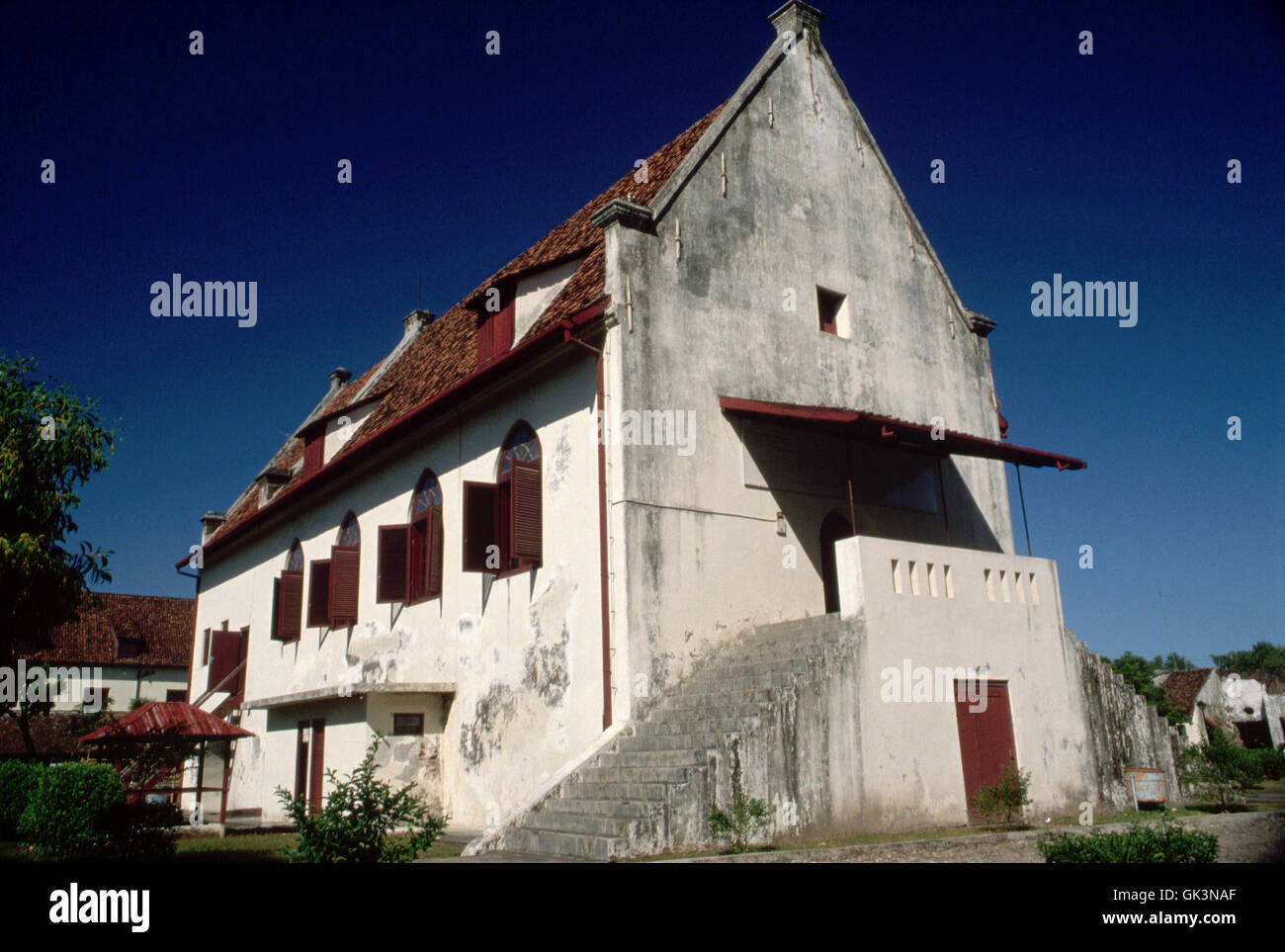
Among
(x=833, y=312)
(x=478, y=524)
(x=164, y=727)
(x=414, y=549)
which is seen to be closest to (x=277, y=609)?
(x=414, y=549)

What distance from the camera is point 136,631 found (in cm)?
4534

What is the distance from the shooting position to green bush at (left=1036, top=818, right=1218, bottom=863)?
7035 mm

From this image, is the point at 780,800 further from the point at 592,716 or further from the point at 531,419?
the point at 531,419

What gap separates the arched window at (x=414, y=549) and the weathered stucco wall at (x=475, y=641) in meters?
0.26

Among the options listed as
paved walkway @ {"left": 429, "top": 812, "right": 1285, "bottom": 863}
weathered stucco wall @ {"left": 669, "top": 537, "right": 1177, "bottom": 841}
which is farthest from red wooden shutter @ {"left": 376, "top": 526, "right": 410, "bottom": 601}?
weathered stucco wall @ {"left": 669, "top": 537, "right": 1177, "bottom": 841}

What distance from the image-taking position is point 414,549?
1667cm

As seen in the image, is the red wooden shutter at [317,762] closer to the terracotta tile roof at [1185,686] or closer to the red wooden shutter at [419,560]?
the red wooden shutter at [419,560]

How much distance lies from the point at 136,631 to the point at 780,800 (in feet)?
144

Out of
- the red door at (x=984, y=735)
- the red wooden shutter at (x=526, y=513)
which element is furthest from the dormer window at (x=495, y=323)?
the red door at (x=984, y=735)

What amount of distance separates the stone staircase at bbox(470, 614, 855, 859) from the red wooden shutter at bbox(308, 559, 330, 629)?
31.5ft

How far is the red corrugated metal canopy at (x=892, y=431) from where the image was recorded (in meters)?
12.1

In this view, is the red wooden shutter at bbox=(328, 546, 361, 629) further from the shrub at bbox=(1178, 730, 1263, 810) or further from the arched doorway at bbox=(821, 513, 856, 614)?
the shrub at bbox=(1178, 730, 1263, 810)

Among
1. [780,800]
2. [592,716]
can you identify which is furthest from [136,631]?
[780,800]
